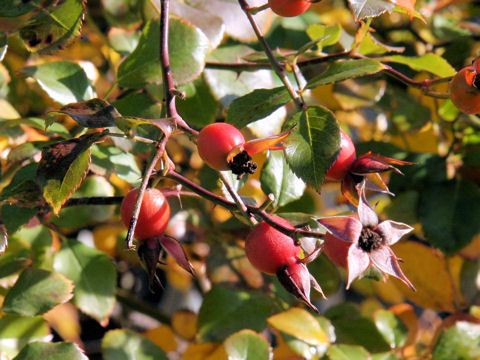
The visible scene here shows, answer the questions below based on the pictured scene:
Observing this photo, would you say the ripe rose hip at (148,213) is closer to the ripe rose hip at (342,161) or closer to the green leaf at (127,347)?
the ripe rose hip at (342,161)

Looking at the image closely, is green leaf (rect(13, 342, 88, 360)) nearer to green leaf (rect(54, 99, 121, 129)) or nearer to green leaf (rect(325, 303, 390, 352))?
green leaf (rect(54, 99, 121, 129))

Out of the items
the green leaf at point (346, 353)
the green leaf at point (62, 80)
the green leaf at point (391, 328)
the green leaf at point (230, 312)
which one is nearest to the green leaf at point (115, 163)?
the green leaf at point (62, 80)

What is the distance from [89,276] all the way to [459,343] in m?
0.65

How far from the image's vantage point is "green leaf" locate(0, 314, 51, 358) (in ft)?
2.90

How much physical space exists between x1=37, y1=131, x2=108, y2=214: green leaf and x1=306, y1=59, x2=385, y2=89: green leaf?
291 mm

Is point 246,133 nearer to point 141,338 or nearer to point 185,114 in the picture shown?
point 185,114

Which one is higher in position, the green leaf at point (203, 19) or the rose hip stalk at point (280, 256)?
the green leaf at point (203, 19)

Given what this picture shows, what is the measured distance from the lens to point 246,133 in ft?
3.61

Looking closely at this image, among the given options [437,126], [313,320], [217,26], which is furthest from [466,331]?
[217,26]

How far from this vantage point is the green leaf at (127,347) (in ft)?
3.00

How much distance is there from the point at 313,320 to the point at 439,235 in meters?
0.30

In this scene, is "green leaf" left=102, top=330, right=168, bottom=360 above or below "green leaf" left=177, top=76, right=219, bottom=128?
below

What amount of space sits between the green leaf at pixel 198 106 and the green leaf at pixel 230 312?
1.02 ft

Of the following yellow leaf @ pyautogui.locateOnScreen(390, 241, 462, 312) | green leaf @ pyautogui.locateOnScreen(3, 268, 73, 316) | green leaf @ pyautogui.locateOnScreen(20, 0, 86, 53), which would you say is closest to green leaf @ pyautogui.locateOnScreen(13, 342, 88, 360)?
green leaf @ pyautogui.locateOnScreen(3, 268, 73, 316)
